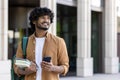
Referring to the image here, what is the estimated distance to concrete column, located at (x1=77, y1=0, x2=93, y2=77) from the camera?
22.2 meters

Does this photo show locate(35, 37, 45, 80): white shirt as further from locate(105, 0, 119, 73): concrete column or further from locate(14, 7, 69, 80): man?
locate(105, 0, 119, 73): concrete column

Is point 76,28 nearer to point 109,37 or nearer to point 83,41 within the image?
point 83,41

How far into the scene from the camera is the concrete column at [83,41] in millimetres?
22156

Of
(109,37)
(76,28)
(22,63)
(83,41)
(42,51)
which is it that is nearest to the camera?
(22,63)

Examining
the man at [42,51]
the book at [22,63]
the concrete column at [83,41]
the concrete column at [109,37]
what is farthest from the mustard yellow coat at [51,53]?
the concrete column at [109,37]

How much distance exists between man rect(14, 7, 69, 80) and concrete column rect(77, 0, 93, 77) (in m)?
18.2

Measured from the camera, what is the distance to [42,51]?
383 cm

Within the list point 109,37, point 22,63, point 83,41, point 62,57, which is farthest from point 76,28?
point 22,63

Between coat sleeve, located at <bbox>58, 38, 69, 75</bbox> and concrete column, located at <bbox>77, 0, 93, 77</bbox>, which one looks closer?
coat sleeve, located at <bbox>58, 38, 69, 75</bbox>

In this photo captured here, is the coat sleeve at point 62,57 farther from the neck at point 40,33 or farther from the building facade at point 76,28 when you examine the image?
the building facade at point 76,28

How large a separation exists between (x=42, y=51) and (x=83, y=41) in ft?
60.9

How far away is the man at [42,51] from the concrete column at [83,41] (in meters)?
18.2

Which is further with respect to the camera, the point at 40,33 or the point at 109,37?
the point at 109,37

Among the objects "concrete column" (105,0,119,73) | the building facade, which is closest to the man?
the building facade
